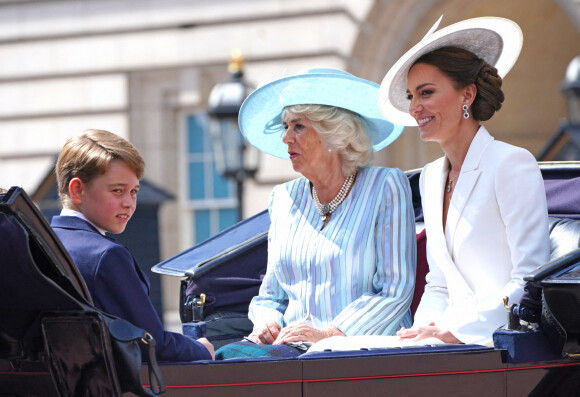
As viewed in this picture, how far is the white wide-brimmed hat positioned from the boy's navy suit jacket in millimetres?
1117

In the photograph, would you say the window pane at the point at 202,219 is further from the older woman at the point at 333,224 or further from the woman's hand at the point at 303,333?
the woman's hand at the point at 303,333

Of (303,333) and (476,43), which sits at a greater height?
(476,43)

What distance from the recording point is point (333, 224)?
355 cm

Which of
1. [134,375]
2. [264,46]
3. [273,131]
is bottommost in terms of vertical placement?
[134,375]

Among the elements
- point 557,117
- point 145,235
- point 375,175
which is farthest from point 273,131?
point 557,117

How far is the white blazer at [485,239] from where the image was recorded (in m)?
2.96

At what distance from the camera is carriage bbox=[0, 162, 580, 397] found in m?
2.46

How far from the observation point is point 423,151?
11328 mm

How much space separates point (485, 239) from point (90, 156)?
1.14 meters

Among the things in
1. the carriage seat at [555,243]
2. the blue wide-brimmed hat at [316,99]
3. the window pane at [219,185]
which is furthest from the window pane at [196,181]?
the carriage seat at [555,243]

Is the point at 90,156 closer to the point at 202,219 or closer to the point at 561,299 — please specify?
the point at 561,299

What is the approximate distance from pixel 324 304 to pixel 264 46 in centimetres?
748

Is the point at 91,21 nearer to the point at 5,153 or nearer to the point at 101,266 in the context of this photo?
the point at 5,153

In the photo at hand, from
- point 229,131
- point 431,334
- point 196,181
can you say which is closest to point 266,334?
point 431,334
